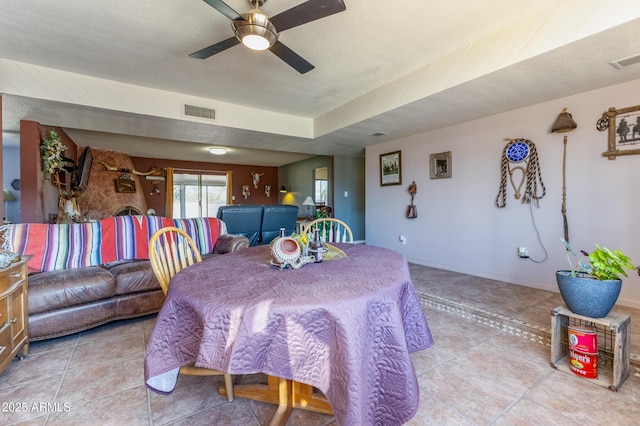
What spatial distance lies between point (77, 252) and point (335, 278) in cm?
284

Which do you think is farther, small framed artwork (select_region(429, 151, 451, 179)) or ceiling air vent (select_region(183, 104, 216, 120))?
small framed artwork (select_region(429, 151, 451, 179))

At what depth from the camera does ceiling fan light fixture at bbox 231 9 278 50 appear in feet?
6.20

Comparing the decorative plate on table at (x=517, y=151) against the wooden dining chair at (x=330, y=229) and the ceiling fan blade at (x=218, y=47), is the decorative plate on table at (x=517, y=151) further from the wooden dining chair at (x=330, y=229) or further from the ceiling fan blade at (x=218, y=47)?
the ceiling fan blade at (x=218, y=47)

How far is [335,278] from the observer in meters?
1.21

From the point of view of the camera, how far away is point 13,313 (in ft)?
5.96

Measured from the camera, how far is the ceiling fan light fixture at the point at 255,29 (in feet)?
6.20

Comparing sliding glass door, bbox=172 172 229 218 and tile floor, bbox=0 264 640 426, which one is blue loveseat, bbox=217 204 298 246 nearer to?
tile floor, bbox=0 264 640 426

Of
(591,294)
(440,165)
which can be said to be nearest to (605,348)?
(591,294)

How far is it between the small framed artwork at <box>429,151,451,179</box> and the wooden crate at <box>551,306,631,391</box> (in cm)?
281

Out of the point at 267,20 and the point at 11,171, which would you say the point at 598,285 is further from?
the point at 11,171

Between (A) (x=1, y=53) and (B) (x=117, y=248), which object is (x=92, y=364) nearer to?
(B) (x=117, y=248)

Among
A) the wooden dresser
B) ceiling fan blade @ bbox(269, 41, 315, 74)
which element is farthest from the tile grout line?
the wooden dresser

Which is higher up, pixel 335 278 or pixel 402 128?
pixel 402 128

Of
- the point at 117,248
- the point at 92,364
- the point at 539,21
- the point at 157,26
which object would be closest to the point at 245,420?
the point at 92,364
